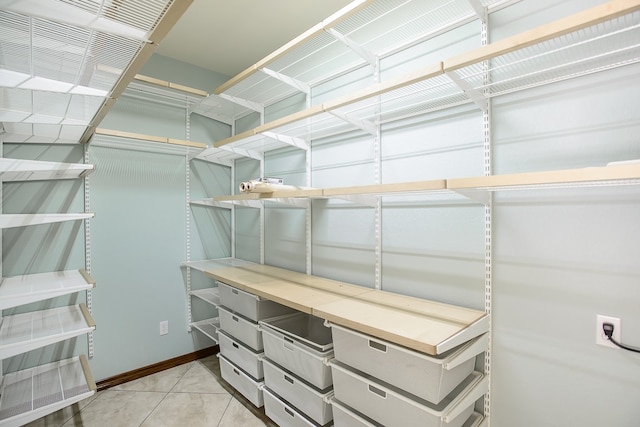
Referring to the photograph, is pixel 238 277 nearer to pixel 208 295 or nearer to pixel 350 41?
pixel 208 295

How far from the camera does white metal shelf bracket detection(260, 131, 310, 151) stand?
6.73 ft

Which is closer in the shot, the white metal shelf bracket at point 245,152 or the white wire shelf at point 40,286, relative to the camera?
the white wire shelf at point 40,286

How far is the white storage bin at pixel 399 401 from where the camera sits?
1.13 meters

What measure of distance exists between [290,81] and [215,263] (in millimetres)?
1620

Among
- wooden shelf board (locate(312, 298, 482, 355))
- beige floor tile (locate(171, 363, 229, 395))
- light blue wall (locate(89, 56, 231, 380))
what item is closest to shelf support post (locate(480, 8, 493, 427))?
wooden shelf board (locate(312, 298, 482, 355))

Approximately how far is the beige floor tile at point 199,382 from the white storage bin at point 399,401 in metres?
1.23

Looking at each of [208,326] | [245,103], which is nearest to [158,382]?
[208,326]

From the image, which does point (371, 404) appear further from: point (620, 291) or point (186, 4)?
point (186, 4)

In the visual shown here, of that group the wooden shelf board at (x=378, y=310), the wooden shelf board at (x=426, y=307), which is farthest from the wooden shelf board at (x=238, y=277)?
the wooden shelf board at (x=426, y=307)

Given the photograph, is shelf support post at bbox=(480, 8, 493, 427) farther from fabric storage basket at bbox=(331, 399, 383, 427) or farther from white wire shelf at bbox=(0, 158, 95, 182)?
white wire shelf at bbox=(0, 158, 95, 182)

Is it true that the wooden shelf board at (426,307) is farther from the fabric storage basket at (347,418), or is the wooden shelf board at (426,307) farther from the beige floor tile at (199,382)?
the beige floor tile at (199,382)

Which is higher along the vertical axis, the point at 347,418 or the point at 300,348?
the point at 300,348

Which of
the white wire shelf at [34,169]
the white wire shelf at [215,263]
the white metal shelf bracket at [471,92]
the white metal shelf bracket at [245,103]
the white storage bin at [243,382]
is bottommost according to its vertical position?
the white storage bin at [243,382]

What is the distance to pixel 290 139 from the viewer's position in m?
2.18
